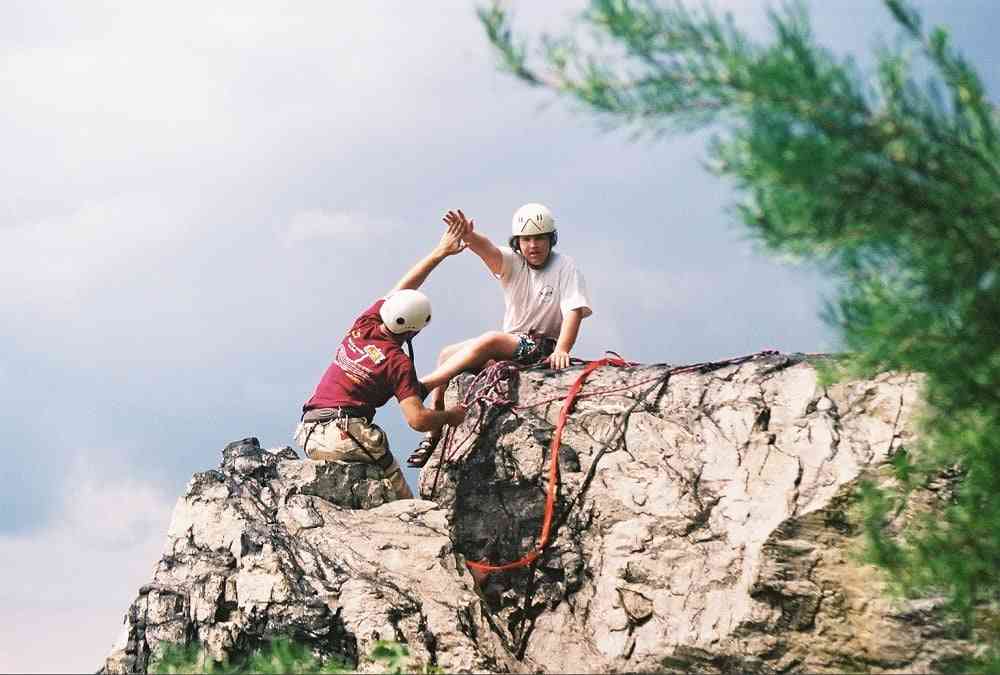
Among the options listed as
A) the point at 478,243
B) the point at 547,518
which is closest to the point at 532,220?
the point at 478,243

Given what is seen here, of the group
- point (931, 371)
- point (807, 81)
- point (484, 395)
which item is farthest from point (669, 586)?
point (807, 81)

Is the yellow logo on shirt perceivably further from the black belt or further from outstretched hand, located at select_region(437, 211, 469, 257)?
outstretched hand, located at select_region(437, 211, 469, 257)

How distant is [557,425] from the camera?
969 centimetres

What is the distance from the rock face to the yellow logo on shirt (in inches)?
38.8

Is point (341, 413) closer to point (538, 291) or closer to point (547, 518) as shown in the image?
point (547, 518)

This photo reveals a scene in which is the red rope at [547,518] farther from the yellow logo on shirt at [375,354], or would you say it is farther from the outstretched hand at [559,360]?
the yellow logo on shirt at [375,354]

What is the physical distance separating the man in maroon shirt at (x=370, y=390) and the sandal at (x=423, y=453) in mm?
349

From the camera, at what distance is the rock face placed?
8086 millimetres

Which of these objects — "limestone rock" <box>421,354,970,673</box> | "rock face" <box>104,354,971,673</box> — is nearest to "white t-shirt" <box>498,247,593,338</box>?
"limestone rock" <box>421,354,970,673</box>

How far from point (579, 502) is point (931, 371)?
4063 mm

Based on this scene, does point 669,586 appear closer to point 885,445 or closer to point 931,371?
point 885,445

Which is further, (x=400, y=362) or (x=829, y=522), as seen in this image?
(x=400, y=362)

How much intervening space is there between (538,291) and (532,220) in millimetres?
675

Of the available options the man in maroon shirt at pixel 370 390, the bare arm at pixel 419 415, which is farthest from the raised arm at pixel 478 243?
the bare arm at pixel 419 415
